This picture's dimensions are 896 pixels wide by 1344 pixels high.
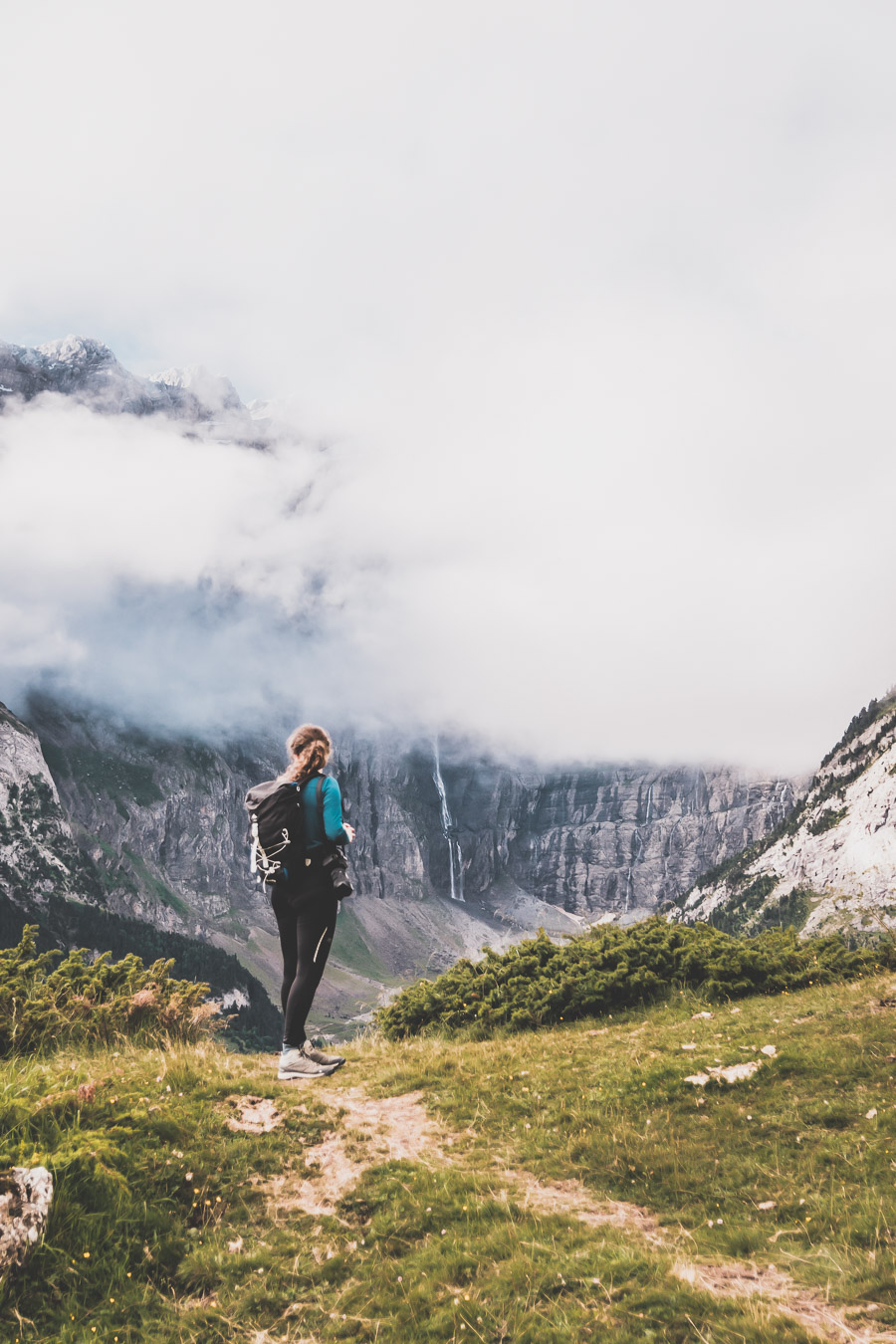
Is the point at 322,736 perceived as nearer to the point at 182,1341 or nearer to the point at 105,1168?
the point at 105,1168

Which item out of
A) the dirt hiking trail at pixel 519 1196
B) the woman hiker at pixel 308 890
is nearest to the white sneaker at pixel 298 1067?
the woman hiker at pixel 308 890

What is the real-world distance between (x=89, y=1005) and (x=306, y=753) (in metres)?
6.66

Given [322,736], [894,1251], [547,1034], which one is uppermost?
[322,736]

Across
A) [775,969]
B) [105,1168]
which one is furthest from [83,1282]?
[775,969]

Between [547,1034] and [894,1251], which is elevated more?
[894,1251]

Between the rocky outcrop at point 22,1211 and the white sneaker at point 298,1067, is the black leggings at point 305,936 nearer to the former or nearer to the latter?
the white sneaker at point 298,1067

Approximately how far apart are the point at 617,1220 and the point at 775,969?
450 inches

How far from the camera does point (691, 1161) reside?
9195 mm

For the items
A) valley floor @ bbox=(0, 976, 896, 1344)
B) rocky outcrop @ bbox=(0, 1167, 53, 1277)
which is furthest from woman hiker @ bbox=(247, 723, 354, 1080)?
rocky outcrop @ bbox=(0, 1167, 53, 1277)

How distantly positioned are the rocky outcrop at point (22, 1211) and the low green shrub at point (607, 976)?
10.8 meters

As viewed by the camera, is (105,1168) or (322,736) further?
(322,736)

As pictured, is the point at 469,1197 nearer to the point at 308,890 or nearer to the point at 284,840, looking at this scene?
the point at 308,890

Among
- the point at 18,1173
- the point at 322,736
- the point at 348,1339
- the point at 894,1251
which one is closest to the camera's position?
the point at 348,1339

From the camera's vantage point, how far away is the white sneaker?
12219 millimetres
